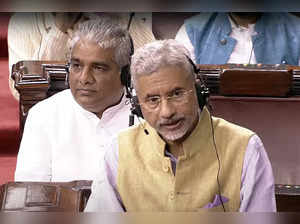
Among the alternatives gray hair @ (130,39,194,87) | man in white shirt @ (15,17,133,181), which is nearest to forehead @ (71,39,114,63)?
man in white shirt @ (15,17,133,181)

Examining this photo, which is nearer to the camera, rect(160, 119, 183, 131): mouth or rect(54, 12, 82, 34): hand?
rect(160, 119, 183, 131): mouth

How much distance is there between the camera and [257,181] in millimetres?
1558

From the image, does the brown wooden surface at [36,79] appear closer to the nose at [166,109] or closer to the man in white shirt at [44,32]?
the man in white shirt at [44,32]

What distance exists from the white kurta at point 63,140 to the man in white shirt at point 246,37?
24 centimetres

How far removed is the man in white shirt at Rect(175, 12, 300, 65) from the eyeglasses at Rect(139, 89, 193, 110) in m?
0.14

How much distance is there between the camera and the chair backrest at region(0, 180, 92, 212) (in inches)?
60.3

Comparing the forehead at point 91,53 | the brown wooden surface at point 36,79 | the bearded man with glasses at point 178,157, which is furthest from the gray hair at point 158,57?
the brown wooden surface at point 36,79

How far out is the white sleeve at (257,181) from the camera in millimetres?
1541

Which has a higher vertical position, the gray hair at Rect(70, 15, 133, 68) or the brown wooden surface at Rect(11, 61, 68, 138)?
the gray hair at Rect(70, 15, 133, 68)

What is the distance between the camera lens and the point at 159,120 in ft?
5.05

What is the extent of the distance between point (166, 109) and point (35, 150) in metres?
0.37

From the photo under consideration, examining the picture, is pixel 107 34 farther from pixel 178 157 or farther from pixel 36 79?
pixel 178 157

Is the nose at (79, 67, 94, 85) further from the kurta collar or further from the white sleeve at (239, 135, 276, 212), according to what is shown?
the white sleeve at (239, 135, 276, 212)

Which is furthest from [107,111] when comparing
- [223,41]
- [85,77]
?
[223,41]
